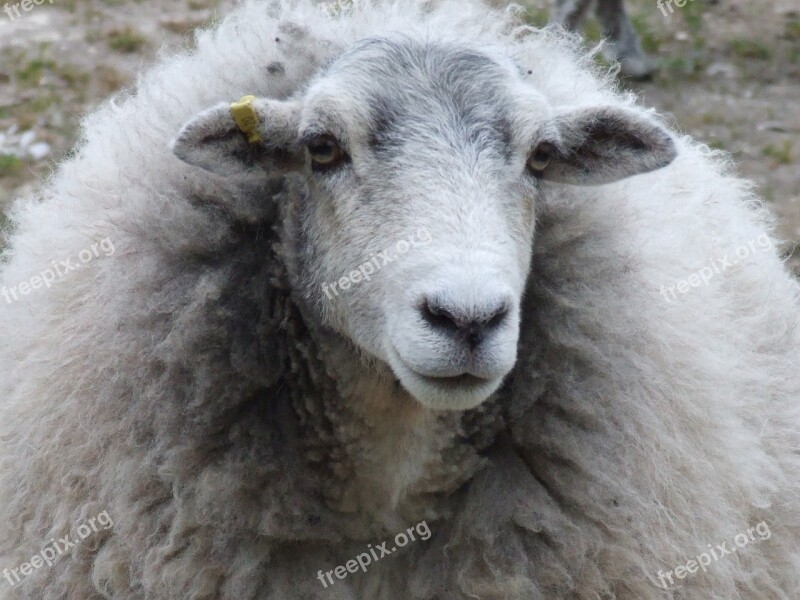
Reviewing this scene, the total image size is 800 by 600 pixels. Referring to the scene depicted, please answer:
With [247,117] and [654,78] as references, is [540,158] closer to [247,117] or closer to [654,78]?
[247,117]

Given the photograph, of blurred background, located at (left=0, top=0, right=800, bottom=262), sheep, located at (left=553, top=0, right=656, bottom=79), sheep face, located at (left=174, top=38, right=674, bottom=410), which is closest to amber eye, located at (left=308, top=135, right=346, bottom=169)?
sheep face, located at (left=174, top=38, right=674, bottom=410)

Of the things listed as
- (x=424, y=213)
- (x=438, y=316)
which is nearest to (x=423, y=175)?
(x=424, y=213)

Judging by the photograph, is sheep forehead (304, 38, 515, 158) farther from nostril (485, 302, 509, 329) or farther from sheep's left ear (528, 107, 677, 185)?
nostril (485, 302, 509, 329)

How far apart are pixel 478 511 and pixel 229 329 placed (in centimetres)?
93

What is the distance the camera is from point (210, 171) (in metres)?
3.54

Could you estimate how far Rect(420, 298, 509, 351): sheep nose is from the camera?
9.77 feet

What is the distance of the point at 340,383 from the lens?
3.64 metres

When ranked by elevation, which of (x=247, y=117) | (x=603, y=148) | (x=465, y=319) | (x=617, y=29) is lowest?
(x=617, y=29)

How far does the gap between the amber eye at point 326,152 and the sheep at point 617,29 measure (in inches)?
214

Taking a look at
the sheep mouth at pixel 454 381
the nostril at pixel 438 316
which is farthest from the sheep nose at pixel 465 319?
the sheep mouth at pixel 454 381

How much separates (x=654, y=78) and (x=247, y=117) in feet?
19.7

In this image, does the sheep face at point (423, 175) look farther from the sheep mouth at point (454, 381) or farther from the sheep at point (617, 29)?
the sheep at point (617, 29)

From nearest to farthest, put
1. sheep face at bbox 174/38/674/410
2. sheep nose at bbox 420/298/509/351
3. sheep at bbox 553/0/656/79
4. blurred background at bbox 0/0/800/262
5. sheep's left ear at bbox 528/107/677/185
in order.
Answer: sheep nose at bbox 420/298/509/351, sheep face at bbox 174/38/674/410, sheep's left ear at bbox 528/107/677/185, blurred background at bbox 0/0/800/262, sheep at bbox 553/0/656/79

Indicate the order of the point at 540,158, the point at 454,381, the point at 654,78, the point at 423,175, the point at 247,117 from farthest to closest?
the point at 654,78
the point at 540,158
the point at 247,117
the point at 423,175
the point at 454,381
